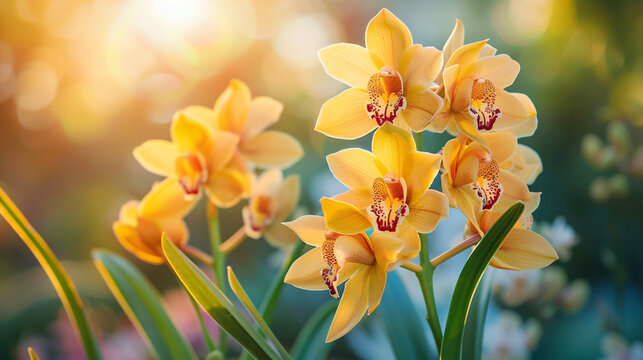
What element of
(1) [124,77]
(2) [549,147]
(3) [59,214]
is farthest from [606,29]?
(3) [59,214]

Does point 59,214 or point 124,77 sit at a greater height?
point 124,77

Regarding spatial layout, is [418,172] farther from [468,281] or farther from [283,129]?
[283,129]

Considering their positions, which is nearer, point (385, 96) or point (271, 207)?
point (385, 96)

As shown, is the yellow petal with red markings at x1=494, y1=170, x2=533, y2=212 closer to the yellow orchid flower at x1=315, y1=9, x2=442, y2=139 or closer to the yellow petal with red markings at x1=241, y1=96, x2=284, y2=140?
the yellow orchid flower at x1=315, y1=9, x2=442, y2=139

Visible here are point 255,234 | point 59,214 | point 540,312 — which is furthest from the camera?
point 59,214

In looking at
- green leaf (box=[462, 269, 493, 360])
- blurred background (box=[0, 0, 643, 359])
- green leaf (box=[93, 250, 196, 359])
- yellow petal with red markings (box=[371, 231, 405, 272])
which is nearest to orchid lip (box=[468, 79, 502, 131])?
yellow petal with red markings (box=[371, 231, 405, 272])

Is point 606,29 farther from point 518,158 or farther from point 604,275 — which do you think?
point 518,158

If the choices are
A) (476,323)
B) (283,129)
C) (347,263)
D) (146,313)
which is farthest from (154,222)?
(283,129)
